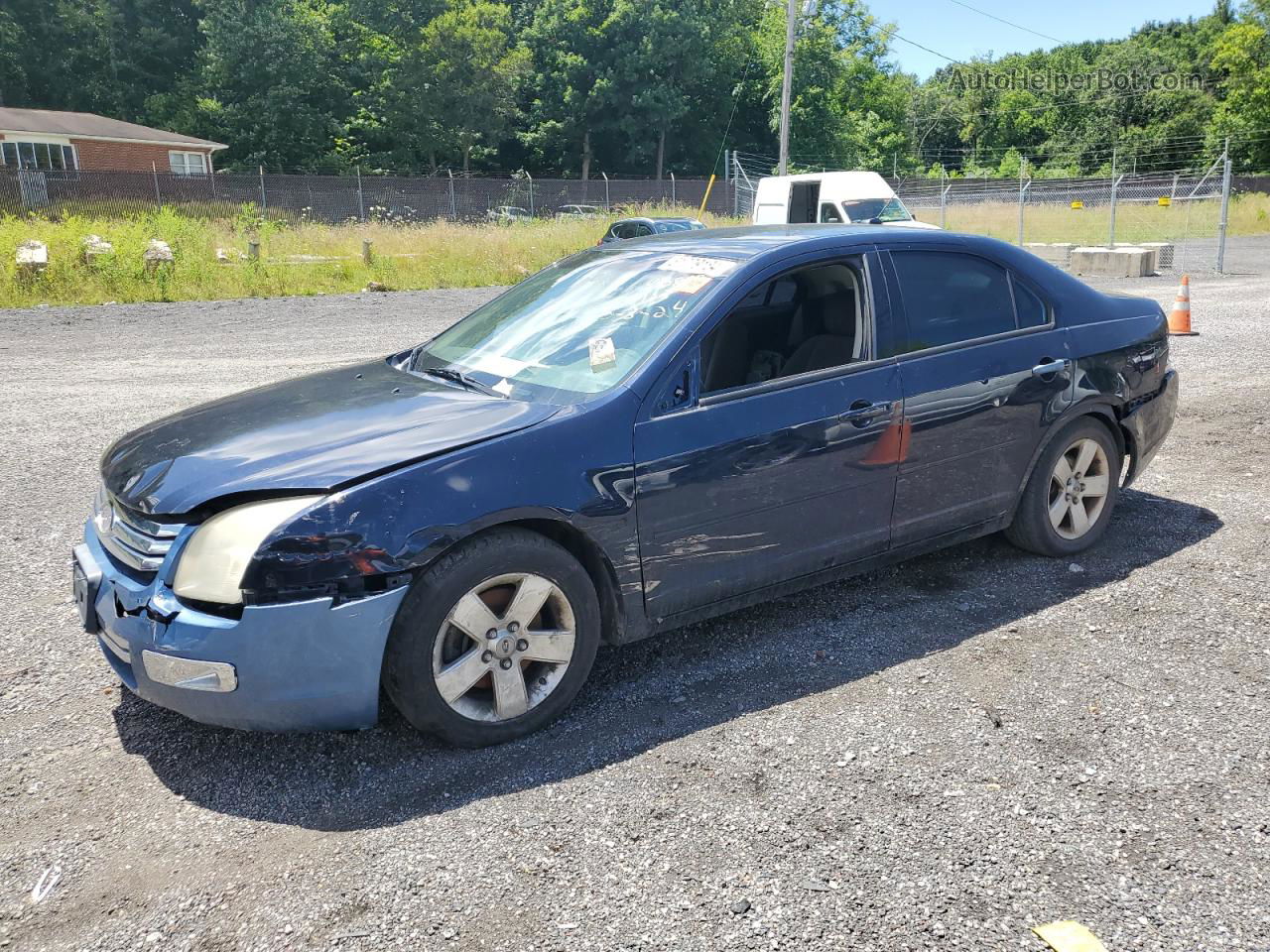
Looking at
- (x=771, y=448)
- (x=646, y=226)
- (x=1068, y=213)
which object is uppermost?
(x=1068, y=213)

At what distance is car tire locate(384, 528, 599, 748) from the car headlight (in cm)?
45

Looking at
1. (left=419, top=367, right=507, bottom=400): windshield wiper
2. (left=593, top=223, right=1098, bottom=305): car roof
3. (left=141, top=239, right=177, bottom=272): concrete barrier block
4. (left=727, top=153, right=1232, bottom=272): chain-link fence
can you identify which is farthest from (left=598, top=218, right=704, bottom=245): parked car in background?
(left=419, top=367, right=507, bottom=400): windshield wiper

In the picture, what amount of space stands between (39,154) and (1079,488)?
147 feet

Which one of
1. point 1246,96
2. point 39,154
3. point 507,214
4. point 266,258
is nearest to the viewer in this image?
point 266,258

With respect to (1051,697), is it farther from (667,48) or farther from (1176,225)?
(667,48)

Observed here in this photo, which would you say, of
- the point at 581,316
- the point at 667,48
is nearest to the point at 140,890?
the point at 581,316

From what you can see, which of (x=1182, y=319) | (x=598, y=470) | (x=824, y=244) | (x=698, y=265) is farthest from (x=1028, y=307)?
(x=1182, y=319)

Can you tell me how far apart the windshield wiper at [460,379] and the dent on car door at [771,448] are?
2.15 ft

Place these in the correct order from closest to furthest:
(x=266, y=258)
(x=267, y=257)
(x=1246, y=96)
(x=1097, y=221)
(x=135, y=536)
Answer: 1. (x=135, y=536)
2. (x=266, y=258)
3. (x=267, y=257)
4. (x=1097, y=221)
5. (x=1246, y=96)

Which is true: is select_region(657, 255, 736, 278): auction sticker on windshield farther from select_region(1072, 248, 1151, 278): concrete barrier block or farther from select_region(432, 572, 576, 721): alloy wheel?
select_region(1072, 248, 1151, 278): concrete barrier block

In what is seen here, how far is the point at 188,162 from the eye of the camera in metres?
44.5

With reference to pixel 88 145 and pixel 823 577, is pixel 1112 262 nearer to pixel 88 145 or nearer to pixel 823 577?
pixel 823 577

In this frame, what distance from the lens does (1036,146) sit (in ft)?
238

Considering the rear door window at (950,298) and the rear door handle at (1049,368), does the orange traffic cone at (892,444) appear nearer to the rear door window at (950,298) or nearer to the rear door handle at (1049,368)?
the rear door window at (950,298)
